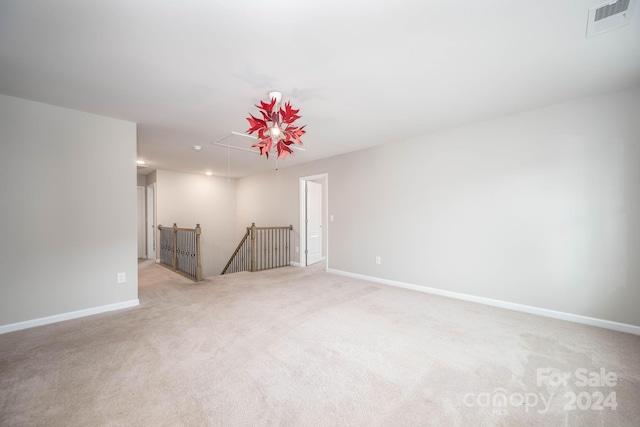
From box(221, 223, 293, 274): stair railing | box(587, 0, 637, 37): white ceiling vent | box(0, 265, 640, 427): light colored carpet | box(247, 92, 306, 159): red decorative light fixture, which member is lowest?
box(0, 265, 640, 427): light colored carpet

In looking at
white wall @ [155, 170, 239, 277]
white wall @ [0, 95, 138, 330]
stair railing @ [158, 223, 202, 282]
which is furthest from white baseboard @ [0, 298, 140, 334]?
white wall @ [155, 170, 239, 277]

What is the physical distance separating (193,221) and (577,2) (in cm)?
779

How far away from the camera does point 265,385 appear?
68.6 inches

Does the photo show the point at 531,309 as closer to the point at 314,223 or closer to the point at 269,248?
the point at 314,223

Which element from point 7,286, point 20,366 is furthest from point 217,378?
point 7,286

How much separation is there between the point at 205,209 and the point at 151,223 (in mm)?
1414

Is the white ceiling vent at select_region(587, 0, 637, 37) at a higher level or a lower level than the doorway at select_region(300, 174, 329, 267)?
higher

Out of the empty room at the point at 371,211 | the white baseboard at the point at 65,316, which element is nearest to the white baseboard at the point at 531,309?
the empty room at the point at 371,211

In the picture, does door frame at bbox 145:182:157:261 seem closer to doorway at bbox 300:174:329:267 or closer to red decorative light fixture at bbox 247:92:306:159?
doorway at bbox 300:174:329:267

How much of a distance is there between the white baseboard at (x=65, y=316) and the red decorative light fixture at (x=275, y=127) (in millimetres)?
2819

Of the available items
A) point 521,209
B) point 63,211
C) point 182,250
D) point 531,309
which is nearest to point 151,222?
point 182,250

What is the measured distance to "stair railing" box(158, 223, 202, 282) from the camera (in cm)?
460

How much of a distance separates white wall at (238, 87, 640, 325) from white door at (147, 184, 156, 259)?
222 inches

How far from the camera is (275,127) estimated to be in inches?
87.3
